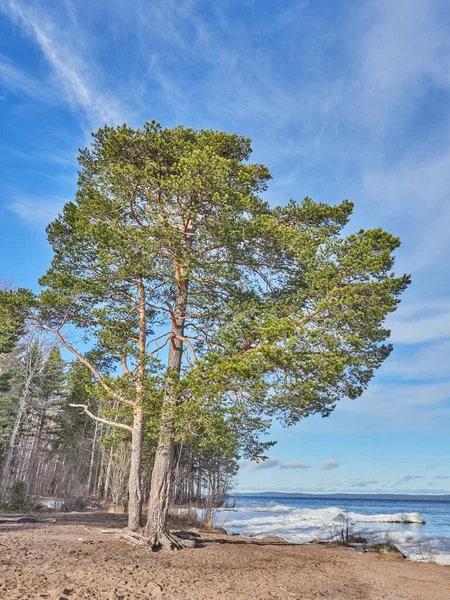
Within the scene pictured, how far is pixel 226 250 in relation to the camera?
34.4 ft

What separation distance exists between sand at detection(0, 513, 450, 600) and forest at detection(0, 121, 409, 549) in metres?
1.41

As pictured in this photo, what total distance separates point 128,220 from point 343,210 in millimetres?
5667

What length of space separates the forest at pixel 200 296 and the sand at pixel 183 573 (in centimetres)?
141

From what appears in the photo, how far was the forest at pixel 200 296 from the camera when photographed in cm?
808

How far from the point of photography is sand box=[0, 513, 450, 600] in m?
4.59

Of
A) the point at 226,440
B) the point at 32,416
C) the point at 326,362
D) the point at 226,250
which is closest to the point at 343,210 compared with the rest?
the point at 226,250

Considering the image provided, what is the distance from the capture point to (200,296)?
10383mm

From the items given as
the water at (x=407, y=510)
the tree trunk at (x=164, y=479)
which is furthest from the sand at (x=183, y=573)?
the water at (x=407, y=510)

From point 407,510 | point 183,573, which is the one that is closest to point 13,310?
point 183,573

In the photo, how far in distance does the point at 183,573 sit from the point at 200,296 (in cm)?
608

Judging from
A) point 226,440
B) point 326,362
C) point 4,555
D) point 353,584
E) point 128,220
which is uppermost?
point 128,220

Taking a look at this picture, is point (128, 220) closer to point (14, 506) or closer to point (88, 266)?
point (88, 266)

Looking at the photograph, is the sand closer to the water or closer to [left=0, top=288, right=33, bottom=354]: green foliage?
[left=0, top=288, right=33, bottom=354]: green foliage

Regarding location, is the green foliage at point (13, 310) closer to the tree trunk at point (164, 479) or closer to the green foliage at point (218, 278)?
the green foliage at point (218, 278)
